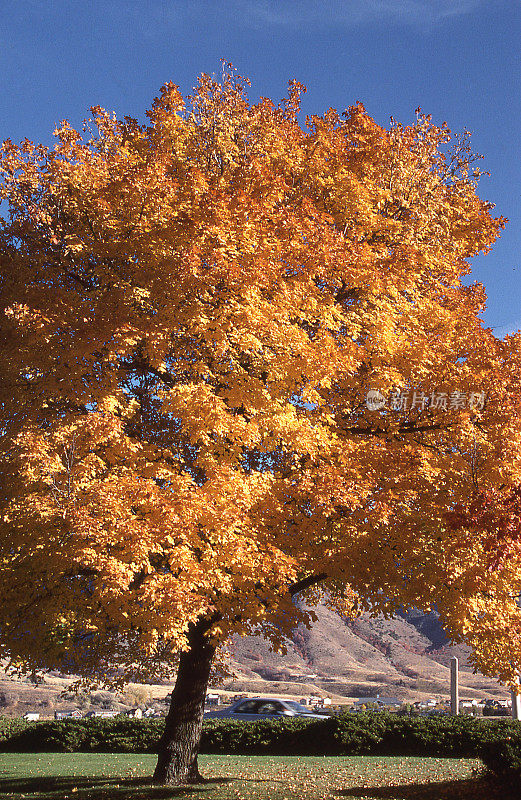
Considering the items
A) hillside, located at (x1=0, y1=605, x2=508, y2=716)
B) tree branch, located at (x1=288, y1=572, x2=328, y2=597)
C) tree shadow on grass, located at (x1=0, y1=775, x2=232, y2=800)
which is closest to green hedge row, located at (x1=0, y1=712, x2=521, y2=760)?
tree shadow on grass, located at (x1=0, y1=775, x2=232, y2=800)

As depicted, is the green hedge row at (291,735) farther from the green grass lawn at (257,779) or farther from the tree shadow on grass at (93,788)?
the tree shadow on grass at (93,788)

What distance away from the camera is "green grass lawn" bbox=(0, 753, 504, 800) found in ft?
36.0

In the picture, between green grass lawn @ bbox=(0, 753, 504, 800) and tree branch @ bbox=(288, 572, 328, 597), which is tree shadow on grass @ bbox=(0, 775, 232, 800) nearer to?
green grass lawn @ bbox=(0, 753, 504, 800)

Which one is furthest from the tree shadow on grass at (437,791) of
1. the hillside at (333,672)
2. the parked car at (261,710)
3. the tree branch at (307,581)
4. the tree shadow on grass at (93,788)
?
the hillside at (333,672)

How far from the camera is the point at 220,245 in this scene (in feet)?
32.5

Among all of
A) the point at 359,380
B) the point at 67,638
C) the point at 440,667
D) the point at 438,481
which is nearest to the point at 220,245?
the point at 359,380

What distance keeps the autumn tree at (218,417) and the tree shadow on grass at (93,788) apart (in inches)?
26.9

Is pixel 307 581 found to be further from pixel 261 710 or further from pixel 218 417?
pixel 261 710

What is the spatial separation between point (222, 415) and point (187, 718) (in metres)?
6.63

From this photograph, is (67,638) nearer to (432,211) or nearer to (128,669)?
(128,669)

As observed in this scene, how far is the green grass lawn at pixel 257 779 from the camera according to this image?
10984 mm

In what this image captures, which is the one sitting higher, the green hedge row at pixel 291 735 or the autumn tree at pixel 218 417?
the autumn tree at pixel 218 417

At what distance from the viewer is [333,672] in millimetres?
100188

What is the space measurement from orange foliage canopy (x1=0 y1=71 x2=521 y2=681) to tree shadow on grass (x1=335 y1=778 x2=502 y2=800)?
2071 millimetres
